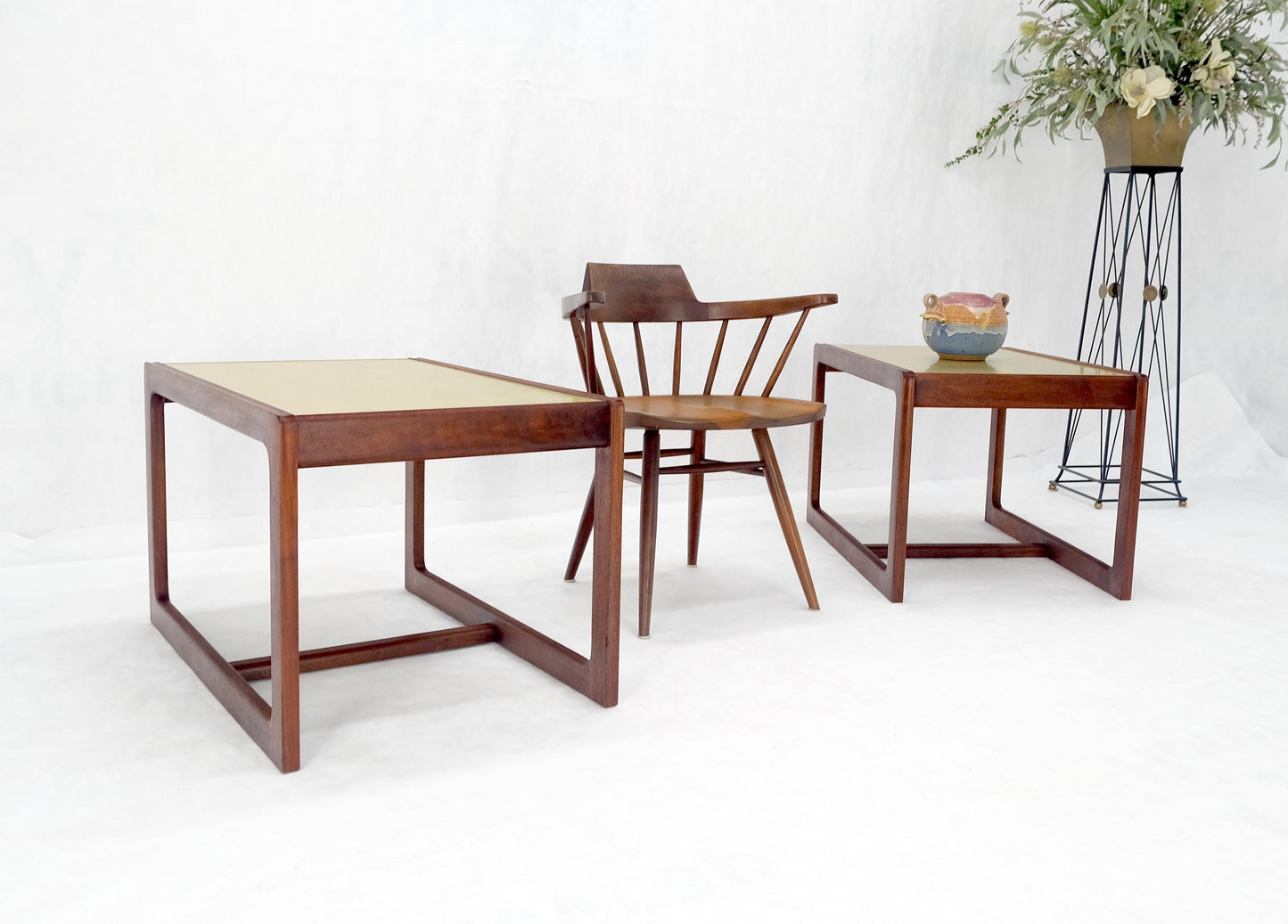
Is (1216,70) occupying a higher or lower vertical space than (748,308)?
higher

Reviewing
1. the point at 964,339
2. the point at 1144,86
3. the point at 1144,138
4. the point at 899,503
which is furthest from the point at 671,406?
the point at 1144,138

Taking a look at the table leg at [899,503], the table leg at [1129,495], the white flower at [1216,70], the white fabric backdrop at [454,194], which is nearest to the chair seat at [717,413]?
the table leg at [899,503]

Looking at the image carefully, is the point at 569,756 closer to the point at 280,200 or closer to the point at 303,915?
the point at 303,915

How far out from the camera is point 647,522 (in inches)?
93.7

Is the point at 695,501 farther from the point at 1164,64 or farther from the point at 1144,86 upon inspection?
the point at 1164,64

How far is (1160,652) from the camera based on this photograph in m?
2.33

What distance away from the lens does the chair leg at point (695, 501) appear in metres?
2.70

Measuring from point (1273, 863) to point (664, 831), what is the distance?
31.0 inches

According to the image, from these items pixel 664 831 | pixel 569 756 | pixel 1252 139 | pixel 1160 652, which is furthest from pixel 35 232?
pixel 1252 139

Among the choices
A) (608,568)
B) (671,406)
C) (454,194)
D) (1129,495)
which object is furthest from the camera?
(454,194)

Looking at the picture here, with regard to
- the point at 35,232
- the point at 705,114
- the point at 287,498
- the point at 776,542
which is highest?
the point at 705,114

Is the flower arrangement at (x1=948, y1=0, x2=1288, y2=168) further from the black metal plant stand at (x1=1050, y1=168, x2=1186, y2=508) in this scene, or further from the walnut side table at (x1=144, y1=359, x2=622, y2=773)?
the walnut side table at (x1=144, y1=359, x2=622, y2=773)

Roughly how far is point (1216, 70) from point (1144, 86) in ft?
0.65

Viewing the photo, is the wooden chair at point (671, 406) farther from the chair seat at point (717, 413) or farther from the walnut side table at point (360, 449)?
the walnut side table at point (360, 449)
